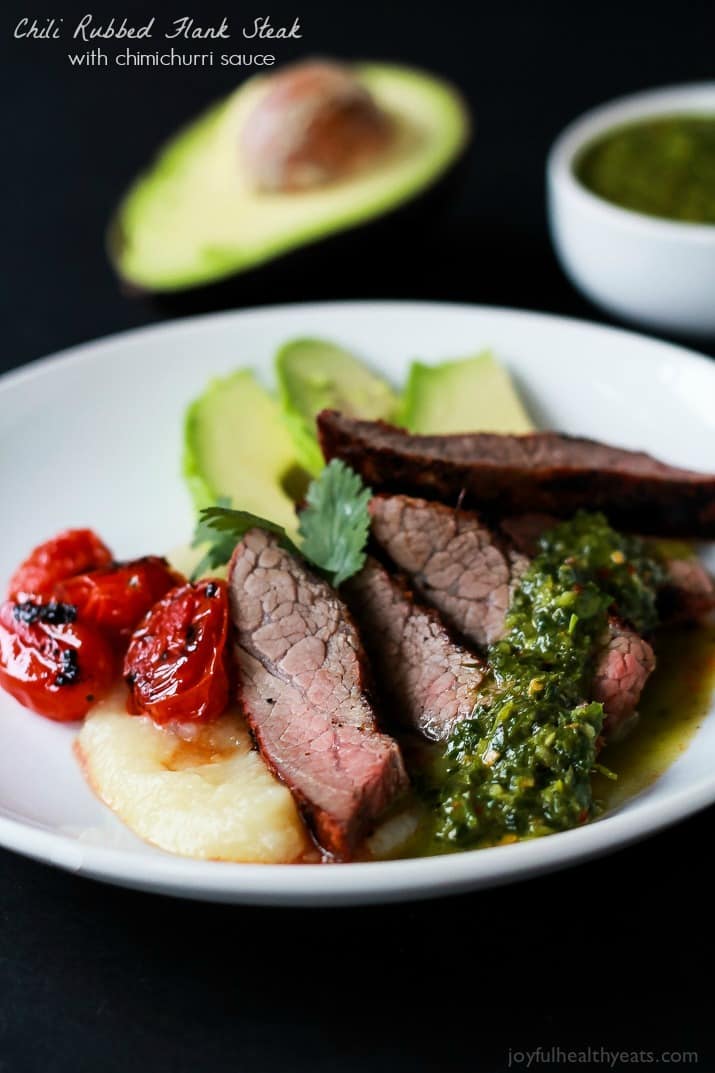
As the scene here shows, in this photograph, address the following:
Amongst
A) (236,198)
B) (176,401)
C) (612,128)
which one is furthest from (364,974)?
(612,128)

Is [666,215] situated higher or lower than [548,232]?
higher

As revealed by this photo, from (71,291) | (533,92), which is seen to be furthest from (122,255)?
(533,92)

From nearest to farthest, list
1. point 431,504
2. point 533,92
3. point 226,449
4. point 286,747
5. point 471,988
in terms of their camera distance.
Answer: point 471,988 < point 286,747 < point 431,504 < point 226,449 < point 533,92

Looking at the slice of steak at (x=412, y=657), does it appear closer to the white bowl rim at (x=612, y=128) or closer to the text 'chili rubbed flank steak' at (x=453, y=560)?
the text 'chili rubbed flank steak' at (x=453, y=560)

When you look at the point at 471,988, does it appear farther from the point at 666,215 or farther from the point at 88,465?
the point at 666,215

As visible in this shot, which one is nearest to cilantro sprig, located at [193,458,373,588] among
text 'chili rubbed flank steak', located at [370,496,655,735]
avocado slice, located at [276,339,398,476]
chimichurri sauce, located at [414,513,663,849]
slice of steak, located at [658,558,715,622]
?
text 'chili rubbed flank steak', located at [370,496,655,735]

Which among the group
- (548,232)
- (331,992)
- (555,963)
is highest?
(331,992)

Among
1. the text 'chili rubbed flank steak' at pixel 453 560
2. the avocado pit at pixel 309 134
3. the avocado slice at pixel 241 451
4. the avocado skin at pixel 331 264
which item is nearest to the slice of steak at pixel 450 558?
the text 'chili rubbed flank steak' at pixel 453 560

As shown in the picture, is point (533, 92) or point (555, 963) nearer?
point (555, 963)
